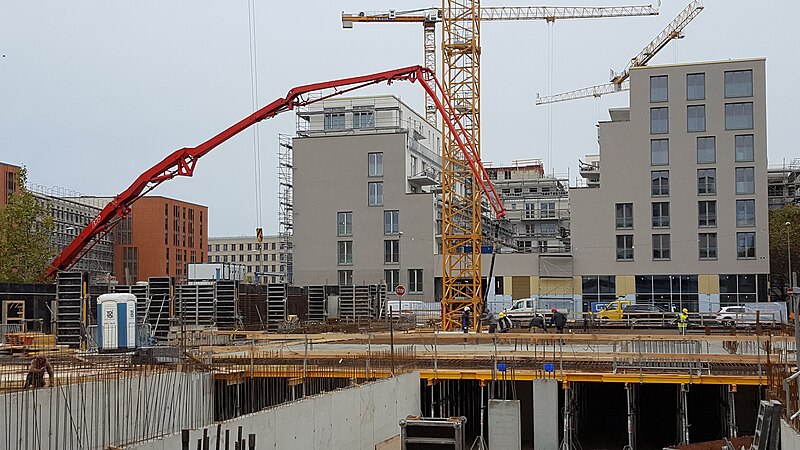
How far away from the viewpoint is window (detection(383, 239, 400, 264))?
6881 centimetres

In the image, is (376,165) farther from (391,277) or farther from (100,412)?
(100,412)

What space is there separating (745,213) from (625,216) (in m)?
8.06

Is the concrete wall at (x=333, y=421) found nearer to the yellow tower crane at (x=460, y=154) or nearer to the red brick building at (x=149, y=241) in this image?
the yellow tower crane at (x=460, y=154)

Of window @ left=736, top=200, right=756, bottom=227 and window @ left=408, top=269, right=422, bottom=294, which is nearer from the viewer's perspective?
window @ left=736, top=200, right=756, bottom=227

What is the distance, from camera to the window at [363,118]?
3105 inches

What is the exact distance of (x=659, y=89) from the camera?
64562mm

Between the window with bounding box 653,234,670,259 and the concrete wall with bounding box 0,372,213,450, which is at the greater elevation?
the window with bounding box 653,234,670,259

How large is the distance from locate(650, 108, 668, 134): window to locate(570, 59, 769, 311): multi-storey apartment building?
0.23ft

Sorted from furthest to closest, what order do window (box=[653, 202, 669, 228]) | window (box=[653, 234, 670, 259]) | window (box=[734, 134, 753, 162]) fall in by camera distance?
window (box=[653, 202, 669, 228])
window (box=[653, 234, 670, 259])
window (box=[734, 134, 753, 162])

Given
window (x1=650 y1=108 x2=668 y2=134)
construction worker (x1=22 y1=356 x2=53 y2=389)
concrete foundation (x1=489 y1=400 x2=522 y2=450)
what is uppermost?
window (x1=650 y1=108 x2=668 y2=134)

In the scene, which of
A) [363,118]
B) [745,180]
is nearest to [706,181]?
[745,180]

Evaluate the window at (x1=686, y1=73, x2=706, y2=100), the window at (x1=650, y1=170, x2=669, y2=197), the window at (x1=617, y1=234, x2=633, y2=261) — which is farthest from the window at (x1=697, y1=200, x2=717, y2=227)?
the window at (x1=686, y1=73, x2=706, y2=100)

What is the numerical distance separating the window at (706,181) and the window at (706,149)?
71cm

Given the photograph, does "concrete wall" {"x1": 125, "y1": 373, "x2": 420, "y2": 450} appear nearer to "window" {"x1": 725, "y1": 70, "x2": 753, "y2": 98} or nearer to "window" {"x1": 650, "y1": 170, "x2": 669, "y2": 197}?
"window" {"x1": 650, "y1": 170, "x2": 669, "y2": 197}
